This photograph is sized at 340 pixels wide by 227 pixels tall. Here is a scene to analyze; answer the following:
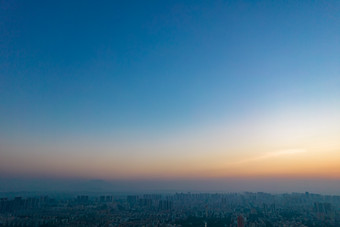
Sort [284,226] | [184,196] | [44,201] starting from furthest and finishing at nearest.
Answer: [184,196], [44,201], [284,226]

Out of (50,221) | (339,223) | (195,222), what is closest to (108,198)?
(50,221)

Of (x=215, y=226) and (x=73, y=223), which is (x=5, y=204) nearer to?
(x=73, y=223)

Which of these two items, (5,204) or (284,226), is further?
(5,204)

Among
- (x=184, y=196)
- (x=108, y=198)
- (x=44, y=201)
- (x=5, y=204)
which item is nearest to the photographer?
(x=5, y=204)

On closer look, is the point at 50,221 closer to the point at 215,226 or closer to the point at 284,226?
the point at 215,226

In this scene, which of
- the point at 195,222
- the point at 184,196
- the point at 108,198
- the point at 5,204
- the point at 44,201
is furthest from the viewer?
the point at 184,196

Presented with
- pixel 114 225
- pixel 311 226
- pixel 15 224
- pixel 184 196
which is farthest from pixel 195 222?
pixel 184 196

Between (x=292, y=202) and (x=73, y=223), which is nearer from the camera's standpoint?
(x=73, y=223)

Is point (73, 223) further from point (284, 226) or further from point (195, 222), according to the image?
point (284, 226)

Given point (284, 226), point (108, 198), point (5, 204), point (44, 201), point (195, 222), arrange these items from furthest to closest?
point (108, 198), point (44, 201), point (5, 204), point (195, 222), point (284, 226)
